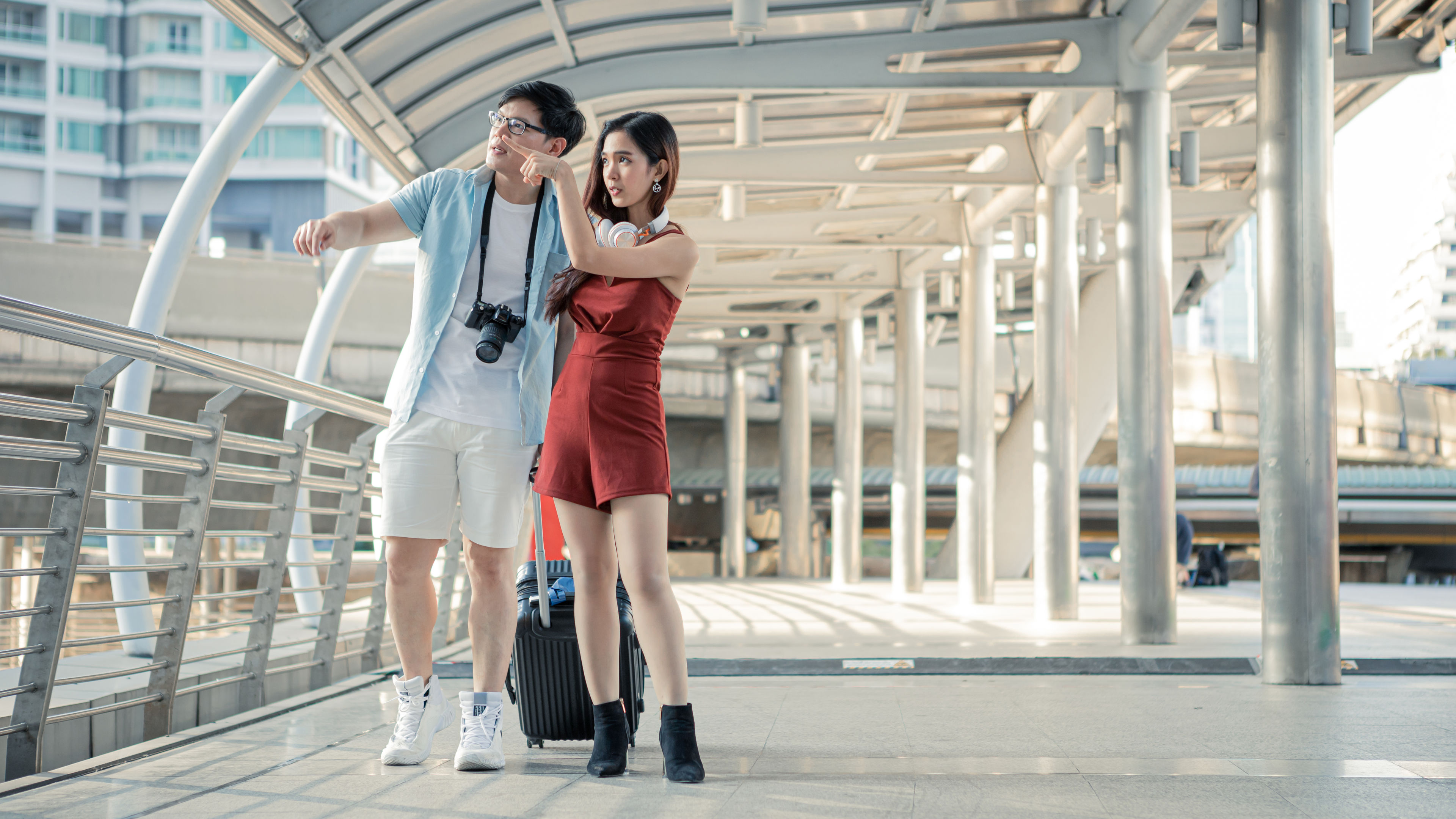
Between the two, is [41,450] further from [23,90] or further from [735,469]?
[23,90]

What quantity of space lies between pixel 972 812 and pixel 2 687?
8.09 feet

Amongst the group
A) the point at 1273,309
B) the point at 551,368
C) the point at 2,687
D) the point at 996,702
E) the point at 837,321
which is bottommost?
the point at 996,702

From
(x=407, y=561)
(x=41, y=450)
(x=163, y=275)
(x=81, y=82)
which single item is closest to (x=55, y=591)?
(x=41, y=450)

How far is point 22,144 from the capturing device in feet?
205

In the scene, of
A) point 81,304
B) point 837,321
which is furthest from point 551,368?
point 81,304

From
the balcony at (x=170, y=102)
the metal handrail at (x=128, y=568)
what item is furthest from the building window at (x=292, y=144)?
the metal handrail at (x=128, y=568)

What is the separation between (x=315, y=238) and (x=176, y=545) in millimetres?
1245

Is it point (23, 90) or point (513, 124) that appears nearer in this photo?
point (513, 124)

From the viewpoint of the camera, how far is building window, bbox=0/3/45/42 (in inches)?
2468

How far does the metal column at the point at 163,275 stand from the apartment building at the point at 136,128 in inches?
2326

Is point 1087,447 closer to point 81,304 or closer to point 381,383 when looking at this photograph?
point 381,383

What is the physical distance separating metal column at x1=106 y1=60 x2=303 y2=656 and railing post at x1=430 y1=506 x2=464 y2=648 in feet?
4.79

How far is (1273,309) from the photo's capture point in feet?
17.0

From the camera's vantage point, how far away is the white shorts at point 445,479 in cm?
311
